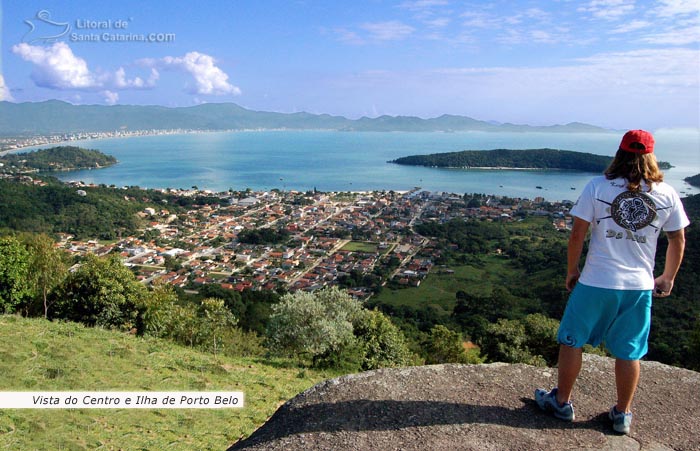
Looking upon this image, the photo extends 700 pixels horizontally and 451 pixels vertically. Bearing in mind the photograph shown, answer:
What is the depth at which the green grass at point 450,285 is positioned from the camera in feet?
95.6

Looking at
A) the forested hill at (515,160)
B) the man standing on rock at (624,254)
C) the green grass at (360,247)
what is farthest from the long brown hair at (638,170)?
the forested hill at (515,160)

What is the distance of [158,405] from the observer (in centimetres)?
564

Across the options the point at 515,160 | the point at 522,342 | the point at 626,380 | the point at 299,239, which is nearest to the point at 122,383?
A: the point at 626,380

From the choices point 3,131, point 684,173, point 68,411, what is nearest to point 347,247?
point 68,411

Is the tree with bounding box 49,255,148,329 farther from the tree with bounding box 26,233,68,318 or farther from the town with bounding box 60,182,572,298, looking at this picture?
the town with bounding box 60,182,572,298

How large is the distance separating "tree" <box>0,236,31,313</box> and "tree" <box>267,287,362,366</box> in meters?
6.00

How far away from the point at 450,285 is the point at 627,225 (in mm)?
31058

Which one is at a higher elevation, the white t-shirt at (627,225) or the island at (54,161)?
the white t-shirt at (627,225)

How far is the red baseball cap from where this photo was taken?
102 inches

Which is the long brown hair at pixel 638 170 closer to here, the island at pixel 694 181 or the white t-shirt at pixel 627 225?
the white t-shirt at pixel 627 225

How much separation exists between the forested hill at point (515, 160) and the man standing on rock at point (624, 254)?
311 feet

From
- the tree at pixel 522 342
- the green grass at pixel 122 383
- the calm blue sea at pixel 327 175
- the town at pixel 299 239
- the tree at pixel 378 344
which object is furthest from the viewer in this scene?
the calm blue sea at pixel 327 175

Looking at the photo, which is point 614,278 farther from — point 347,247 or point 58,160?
point 58,160

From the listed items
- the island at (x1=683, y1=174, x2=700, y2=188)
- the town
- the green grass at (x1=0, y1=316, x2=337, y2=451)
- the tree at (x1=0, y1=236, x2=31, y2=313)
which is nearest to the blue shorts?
the green grass at (x1=0, y1=316, x2=337, y2=451)
